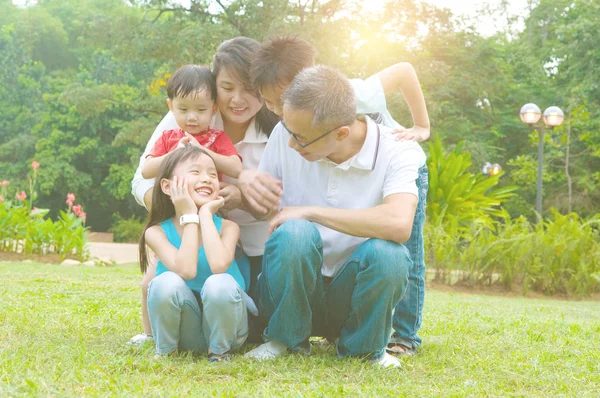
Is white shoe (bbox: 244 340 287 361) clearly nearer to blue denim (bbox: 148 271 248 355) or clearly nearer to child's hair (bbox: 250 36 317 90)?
blue denim (bbox: 148 271 248 355)

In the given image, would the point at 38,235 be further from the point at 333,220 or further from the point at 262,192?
the point at 333,220

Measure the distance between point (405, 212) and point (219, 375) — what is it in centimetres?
90

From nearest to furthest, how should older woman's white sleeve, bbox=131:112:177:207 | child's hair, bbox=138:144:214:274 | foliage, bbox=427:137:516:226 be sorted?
child's hair, bbox=138:144:214:274 → older woman's white sleeve, bbox=131:112:177:207 → foliage, bbox=427:137:516:226

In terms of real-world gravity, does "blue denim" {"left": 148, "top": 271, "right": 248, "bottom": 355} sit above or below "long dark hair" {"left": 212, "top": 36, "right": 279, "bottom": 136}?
below

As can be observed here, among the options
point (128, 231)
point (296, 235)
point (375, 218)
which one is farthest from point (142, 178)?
point (128, 231)

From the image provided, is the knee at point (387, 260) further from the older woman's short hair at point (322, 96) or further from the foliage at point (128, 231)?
the foliage at point (128, 231)

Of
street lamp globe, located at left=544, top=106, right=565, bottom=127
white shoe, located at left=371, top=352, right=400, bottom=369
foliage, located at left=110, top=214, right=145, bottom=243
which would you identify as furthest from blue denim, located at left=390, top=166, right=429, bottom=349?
foliage, located at left=110, top=214, right=145, bottom=243

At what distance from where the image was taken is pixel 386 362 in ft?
9.49

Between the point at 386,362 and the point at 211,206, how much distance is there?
912mm

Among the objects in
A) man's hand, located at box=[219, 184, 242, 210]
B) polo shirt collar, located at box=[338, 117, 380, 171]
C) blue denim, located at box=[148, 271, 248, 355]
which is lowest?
blue denim, located at box=[148, 271, 248, 355]

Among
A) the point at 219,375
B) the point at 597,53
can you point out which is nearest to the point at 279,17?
the point at 597,53

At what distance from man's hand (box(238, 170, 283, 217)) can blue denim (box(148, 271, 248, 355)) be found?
0.32 m

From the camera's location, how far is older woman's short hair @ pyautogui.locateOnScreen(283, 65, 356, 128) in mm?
2738

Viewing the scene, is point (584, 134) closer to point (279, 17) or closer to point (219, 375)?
point (279, 17)
